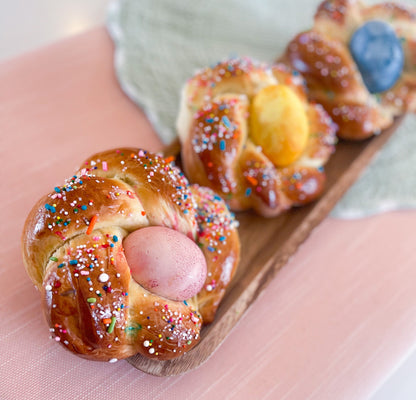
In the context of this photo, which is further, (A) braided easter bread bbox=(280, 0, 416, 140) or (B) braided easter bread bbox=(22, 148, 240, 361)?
(A) braided easter bread bbox=(280, 0, 416, 140)

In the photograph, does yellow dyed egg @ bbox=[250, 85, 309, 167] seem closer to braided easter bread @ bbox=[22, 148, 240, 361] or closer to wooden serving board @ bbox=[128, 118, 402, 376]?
wooden serving board @ bbox=[128, 118, 402, 376]

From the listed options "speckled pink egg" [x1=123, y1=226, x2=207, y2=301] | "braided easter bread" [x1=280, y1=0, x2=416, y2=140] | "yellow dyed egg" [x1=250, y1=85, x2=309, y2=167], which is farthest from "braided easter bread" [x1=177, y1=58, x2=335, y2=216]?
"speckled pink egg" [x1=123, y1=226, x2=207, y2=301]

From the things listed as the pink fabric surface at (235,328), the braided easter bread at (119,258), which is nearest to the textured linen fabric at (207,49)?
the pink fabric surface at (235,328)

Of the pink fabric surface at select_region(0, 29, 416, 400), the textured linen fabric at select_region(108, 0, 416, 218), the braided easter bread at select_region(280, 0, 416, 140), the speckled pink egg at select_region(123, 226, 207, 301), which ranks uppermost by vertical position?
the braided easter bread at select_region(280, 0, 416, 140)

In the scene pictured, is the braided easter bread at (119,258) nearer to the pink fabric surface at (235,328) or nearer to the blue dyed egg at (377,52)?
the pink fabric surface at (235,328)

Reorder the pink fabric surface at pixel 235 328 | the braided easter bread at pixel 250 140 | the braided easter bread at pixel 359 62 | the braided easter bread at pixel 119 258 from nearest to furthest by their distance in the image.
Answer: the braided easter bread at pixel 119 258, the pink fabric surface at pixel 235 328, the braided easter bread at pixel 250 140, the braided easter bread at pixel 359 62

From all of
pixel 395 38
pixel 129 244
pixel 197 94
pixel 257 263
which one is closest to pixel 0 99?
pixel 197 94
